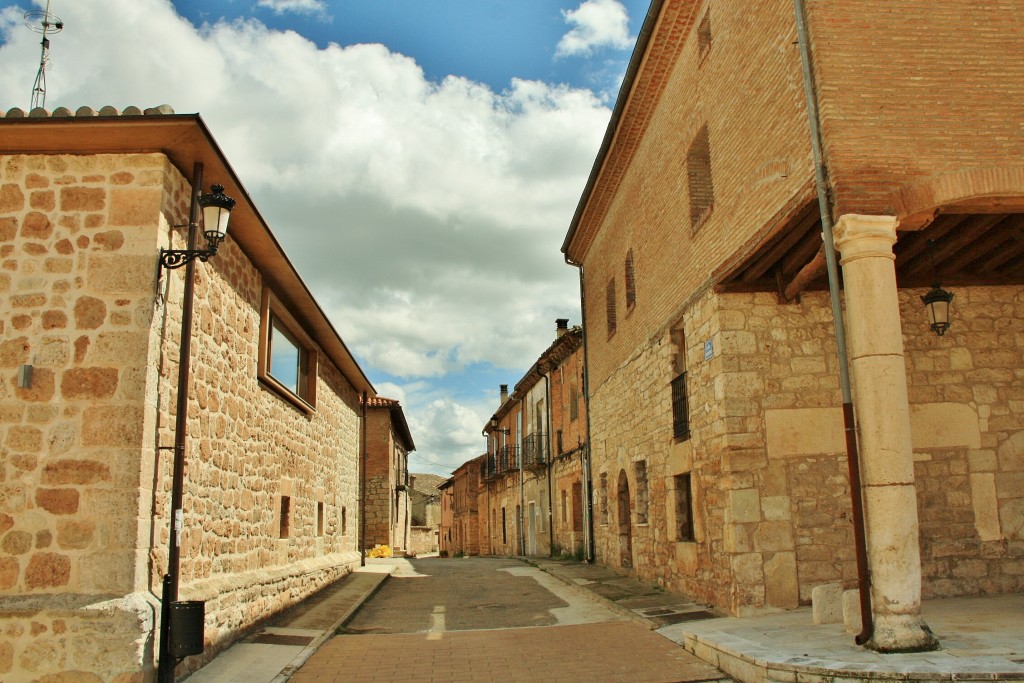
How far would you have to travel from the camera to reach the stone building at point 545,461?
19.0m

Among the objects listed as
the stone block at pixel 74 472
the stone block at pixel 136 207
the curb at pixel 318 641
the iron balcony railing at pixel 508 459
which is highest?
the stone block at pixel 136 207

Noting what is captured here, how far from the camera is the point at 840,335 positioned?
657 cm

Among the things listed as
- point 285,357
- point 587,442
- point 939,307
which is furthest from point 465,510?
point 939,307

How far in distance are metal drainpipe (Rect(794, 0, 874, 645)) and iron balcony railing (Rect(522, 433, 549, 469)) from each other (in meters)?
15.8

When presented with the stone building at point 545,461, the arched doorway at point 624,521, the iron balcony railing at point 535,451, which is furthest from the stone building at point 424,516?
the arched doorway at point 624,521

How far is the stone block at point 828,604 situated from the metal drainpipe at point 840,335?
0.72 meters

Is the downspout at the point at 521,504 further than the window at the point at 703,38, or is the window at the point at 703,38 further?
the downspout at the point at 521,504

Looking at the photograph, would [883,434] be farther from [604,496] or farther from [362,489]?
[362,489]

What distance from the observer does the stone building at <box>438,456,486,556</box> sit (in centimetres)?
3706

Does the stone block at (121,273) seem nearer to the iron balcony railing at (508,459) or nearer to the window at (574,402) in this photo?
the window at (574,402)

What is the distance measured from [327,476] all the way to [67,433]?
834 centimetres

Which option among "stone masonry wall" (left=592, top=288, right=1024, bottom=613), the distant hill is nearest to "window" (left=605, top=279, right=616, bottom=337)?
"stone masonry wall" (left=592, top=288, right=1024, bottom=613)

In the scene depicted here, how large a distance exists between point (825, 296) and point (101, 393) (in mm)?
7202

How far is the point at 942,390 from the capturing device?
9000 millimetres
